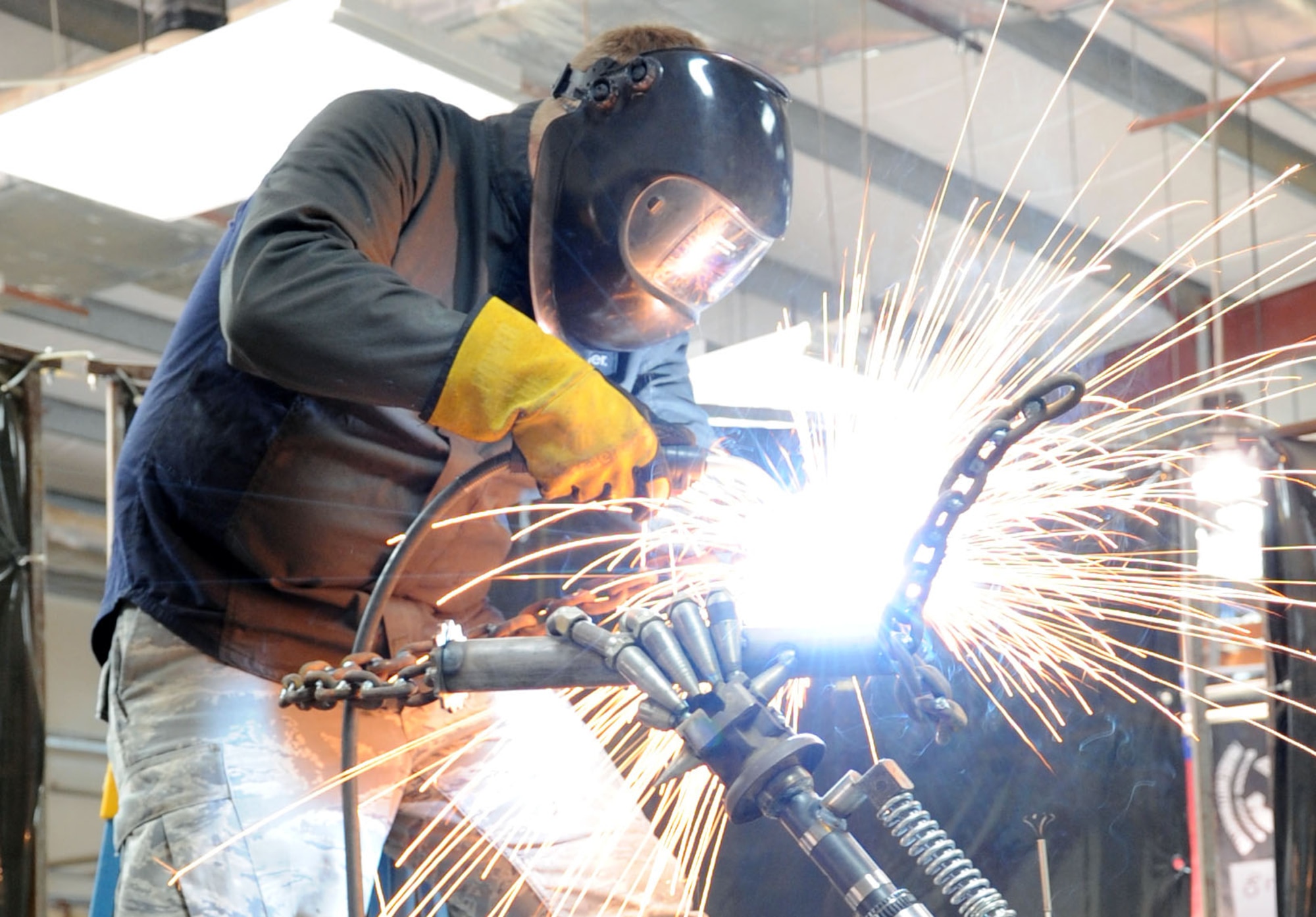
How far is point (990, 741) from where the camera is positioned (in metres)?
2.74

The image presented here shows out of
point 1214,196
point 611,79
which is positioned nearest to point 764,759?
point 611,79

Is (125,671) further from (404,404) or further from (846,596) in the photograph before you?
(846,596)

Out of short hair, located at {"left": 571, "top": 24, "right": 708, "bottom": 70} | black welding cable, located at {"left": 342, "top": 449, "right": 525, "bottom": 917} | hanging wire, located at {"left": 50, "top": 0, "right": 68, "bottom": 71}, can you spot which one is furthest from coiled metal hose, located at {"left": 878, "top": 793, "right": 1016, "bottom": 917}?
hanging wire, located at {"left": 50, "top": 0, "right": 68, "bottom": 71}

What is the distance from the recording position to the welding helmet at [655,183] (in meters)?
1.81

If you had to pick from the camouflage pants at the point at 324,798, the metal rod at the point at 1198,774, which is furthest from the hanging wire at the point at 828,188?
the camouflage pants at the point at 324,798

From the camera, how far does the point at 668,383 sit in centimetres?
220

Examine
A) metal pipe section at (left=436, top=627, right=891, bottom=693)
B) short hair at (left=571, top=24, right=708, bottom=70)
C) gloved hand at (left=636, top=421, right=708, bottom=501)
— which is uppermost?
short hair at (left=571, top=24, right=708, bottom=70)

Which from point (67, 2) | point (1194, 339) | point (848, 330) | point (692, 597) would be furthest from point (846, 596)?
point (67, 2)

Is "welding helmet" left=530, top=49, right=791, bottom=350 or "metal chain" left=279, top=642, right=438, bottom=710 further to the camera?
"welding helmet" left=530, top=49, right=791, bottom=350

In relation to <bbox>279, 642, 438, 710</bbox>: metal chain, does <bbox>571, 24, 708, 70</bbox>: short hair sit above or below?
above

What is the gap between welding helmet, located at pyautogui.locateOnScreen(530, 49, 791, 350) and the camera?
5.94ft

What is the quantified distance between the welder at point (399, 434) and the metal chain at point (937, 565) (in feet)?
1.16

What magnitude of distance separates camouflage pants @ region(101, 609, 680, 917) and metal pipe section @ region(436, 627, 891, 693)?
0.42 m

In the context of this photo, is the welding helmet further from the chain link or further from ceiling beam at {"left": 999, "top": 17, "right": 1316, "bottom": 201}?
ceiling beam at {"left": 999, "top": 17, "right": 1316, "bottom": 201}
